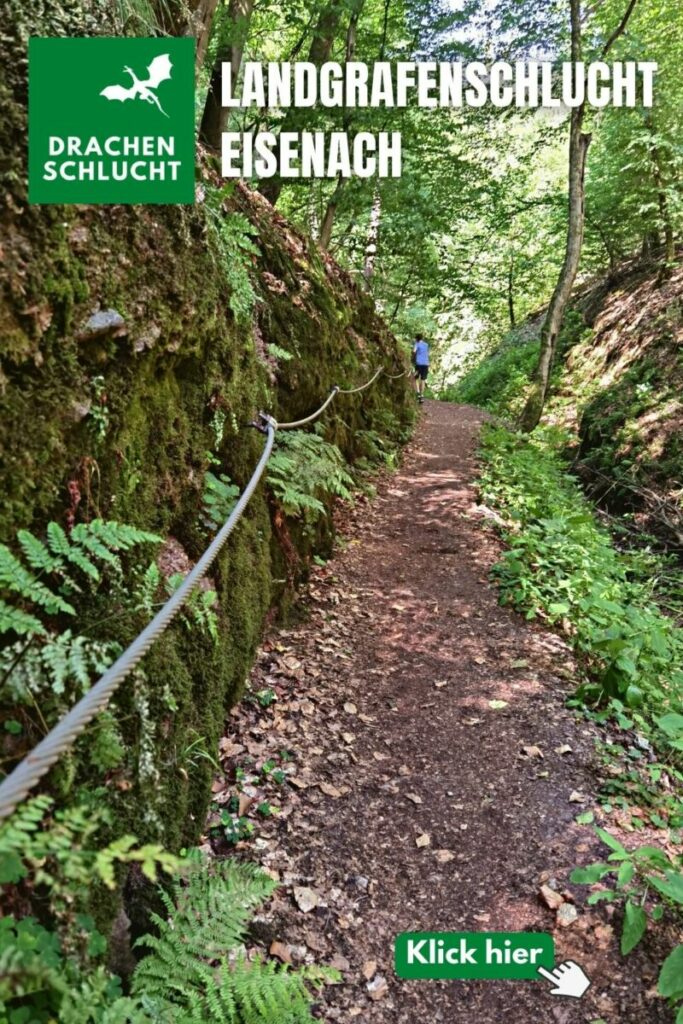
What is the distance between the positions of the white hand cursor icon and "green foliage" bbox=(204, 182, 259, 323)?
4088mm

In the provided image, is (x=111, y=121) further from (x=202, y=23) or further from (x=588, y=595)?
(x=588, y=595)

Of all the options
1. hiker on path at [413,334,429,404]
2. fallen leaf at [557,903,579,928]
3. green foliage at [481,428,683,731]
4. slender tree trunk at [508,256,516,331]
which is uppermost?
slender tree trunk at [508,256,516,331]

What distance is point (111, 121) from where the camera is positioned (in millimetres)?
3062

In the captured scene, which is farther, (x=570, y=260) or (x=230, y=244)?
(x=570, y=260)

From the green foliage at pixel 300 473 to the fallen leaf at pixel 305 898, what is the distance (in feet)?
8.98

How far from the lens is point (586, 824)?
11.2 ft

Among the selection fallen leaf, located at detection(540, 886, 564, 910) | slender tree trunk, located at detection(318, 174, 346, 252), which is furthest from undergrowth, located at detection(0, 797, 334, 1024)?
slender tree trunk, located at detection(318, 174, 346, 252)

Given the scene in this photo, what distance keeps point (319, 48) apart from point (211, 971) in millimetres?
11898

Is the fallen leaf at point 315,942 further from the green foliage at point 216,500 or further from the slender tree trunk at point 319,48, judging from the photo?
the slender tree trunk at point 319,48

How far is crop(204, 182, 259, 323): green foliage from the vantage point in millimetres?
4004

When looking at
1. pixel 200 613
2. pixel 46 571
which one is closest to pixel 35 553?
pixel 46 571

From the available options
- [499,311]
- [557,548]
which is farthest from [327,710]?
[499,311]

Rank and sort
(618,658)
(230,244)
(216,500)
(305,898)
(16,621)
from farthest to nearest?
(618,658), (230,244), (216,500), (305,898), (16,621)

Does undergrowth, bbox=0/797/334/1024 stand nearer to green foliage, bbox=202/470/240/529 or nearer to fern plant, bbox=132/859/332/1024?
fern plant, bbox=132/859/332/1024
